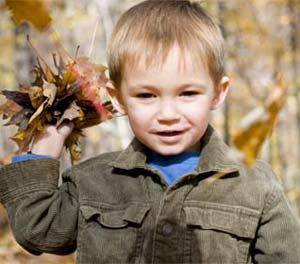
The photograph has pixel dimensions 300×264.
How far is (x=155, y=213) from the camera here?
2230mm

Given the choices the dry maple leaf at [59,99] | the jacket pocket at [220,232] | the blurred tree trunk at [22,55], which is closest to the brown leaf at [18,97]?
the dry maple leaf at [59,99]

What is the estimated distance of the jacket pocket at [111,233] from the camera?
221cm

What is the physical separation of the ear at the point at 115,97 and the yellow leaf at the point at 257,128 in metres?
0.92

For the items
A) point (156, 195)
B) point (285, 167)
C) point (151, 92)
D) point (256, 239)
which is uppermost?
point (151, 92)

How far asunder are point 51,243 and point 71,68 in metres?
0.56

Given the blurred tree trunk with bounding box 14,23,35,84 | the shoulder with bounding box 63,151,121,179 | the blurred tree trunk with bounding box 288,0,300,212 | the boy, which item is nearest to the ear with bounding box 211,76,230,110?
the boy

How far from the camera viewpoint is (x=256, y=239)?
225 cm

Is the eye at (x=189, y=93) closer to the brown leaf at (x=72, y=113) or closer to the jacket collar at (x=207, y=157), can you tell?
the jacket collar at (x=207, y=157)

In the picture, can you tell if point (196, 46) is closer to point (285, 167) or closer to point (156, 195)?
point (156, 195)

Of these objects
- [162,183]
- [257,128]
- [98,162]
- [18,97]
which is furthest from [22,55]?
[257,128]

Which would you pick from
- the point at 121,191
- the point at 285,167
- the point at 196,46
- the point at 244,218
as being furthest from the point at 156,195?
the point at 285,167

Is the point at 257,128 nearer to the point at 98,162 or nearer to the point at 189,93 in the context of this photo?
the point at 189,93

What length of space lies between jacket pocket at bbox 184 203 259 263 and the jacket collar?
13cm

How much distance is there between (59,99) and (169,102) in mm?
365
